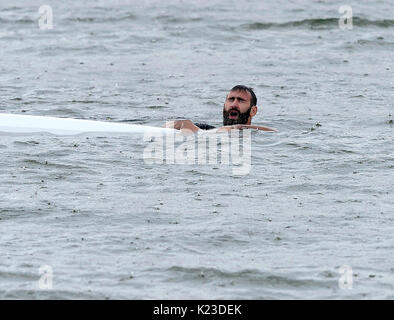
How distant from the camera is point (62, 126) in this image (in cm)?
1202

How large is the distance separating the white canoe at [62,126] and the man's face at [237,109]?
115 cm

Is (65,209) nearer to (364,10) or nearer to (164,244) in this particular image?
(164,244)

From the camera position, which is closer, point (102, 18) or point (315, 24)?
point (315, 24)

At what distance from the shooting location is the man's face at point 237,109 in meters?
12.9

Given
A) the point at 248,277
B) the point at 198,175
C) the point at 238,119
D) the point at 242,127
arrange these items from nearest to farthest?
the point at 248,277, the point at 198,175, the point at 242,127, the point at 238,119

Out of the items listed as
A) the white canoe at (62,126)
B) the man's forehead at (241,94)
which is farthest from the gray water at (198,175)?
the man's forehead at (241,94)

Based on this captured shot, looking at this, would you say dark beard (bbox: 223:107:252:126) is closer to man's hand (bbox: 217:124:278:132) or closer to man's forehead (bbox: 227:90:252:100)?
man's forehead (bbox: 227:90:252:100)

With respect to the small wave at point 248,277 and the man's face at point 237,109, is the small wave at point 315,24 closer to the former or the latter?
the man's face at point 237,109

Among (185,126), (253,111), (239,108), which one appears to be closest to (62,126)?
(185,126)

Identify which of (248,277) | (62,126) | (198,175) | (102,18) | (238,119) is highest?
(102,18)

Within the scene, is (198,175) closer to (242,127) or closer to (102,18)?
(242,127)

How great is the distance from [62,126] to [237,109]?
7.65ft

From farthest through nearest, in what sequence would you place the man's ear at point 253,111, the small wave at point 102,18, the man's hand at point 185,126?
the small wave at point 102,18 → the man's ear at point 253,111 → the man's hand at point 185,126

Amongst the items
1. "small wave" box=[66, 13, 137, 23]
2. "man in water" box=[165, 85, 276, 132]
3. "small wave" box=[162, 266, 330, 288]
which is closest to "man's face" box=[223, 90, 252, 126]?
"man in water" box=[165, 85, 276, 132]
